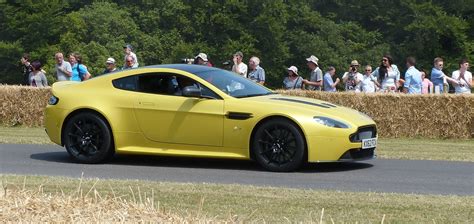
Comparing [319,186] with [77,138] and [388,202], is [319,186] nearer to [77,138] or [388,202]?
[388,202]

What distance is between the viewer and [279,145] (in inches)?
534

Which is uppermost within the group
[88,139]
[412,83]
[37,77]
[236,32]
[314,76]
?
[236,32]

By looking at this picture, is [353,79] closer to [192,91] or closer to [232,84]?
[232,84]

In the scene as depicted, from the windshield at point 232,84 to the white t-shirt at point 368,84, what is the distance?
27.6 feet

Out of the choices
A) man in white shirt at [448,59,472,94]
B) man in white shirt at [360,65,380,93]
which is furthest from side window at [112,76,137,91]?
man in white shirt at [448,59,472,94]

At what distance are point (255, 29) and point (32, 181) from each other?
7242 centimetres

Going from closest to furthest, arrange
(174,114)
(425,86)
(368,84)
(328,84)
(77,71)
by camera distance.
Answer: (174,114), (368,84), (328,84), (425,86), (77,71)

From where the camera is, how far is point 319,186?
12.0 metres

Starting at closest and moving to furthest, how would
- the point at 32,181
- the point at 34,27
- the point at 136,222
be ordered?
the point at 136,222
the point at 32,181
the point at 34,27

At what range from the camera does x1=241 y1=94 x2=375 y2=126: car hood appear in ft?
44.8

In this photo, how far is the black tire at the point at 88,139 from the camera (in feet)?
47.1

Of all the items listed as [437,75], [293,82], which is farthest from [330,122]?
[437,75]

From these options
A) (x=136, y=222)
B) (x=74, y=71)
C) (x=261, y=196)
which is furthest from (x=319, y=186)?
(x=74, y=71)

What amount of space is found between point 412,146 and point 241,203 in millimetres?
8968
